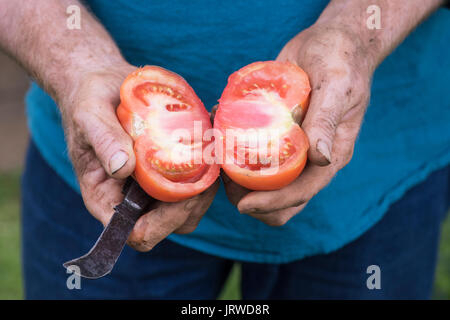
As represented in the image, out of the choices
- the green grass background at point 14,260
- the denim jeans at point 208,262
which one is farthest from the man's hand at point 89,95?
the green grass background at point 14,260

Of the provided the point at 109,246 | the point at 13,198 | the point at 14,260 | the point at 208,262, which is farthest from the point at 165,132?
the point at 13,198

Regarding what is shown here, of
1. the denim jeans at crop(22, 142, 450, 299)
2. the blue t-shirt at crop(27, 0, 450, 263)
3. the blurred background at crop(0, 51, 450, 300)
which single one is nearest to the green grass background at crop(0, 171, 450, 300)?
the blurred background at crop(0, 51, 450, 300)

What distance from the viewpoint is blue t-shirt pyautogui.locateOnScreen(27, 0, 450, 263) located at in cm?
163

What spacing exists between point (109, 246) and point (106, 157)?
230mm

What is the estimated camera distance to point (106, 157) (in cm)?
131

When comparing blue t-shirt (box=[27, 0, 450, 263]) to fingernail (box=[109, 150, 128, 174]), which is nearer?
fingernail (box=[109, 150, 128, 174])

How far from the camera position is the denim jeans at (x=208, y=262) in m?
1.92

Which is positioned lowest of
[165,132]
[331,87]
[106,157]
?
[106,157]

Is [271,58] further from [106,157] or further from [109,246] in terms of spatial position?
[109,246]

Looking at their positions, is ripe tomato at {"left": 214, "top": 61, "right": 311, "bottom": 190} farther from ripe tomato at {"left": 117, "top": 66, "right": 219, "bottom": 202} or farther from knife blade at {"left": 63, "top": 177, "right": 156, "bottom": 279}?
knife blade at {"left": 63, "top": 177, "right": 156, "bottom": 279}

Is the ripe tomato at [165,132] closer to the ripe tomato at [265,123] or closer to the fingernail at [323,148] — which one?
the ripe tomato at [265,123]

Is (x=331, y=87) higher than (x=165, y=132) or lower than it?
higher

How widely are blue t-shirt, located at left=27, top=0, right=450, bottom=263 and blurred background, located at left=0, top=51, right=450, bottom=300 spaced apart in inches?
70.5

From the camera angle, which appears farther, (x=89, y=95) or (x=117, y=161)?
(x=89, y=95)
